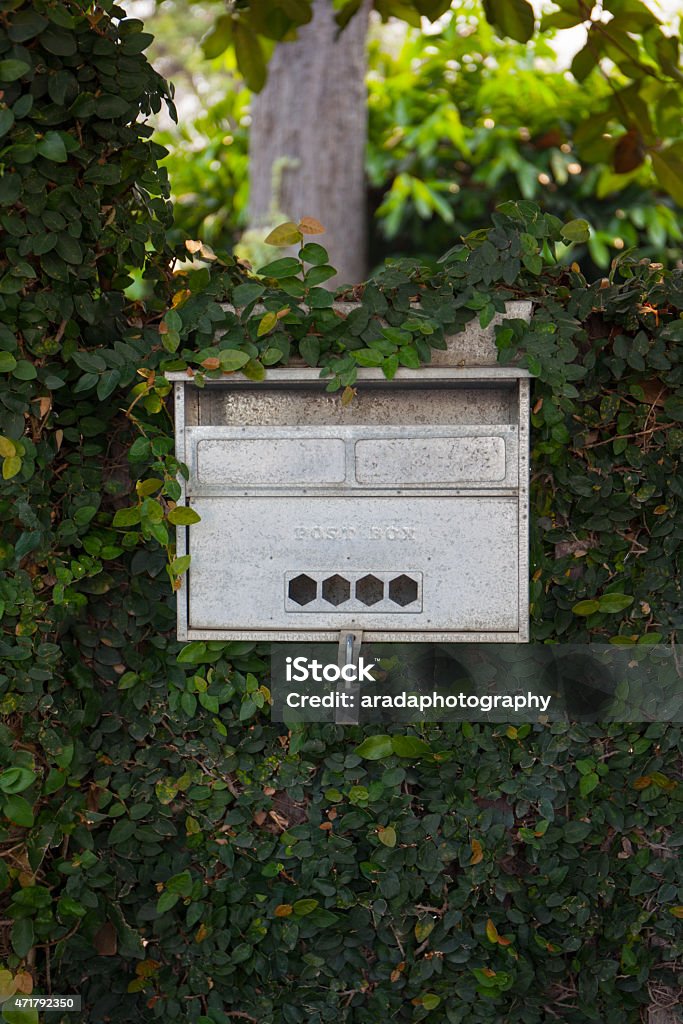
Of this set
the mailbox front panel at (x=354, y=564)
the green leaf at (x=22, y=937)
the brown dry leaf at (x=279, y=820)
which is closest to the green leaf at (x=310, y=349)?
the mailbox front panel at (x=354, y=564)

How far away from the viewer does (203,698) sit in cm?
170

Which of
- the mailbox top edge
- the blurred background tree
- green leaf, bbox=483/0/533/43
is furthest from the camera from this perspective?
the blurred background tree

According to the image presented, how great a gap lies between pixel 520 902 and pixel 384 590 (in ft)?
2.13

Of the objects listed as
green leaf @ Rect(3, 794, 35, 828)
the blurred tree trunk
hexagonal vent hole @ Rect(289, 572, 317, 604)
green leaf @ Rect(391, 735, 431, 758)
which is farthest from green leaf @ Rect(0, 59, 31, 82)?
the blurred tree trunk

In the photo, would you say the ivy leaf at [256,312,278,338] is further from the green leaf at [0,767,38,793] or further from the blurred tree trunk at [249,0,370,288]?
the blurred tree trunk at [249,0,370,288]

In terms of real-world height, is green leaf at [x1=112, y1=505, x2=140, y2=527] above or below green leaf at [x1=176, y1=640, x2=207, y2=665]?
above

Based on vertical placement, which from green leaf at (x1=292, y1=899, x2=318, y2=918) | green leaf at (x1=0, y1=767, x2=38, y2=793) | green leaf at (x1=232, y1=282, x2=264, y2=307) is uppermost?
green leaf at (x1=232, y1=282, x2=264, y2=307)

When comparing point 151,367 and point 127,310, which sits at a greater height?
point 127,310

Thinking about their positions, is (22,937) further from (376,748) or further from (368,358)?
(368,358)

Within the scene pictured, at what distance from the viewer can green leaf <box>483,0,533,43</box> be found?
1.98m

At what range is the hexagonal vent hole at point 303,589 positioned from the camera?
5.51ft

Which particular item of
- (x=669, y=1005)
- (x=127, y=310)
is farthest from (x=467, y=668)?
(x=127, y=310)

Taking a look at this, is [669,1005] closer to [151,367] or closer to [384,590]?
[384,590]

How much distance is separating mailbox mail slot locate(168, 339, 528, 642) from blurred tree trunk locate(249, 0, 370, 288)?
8.67 feet
